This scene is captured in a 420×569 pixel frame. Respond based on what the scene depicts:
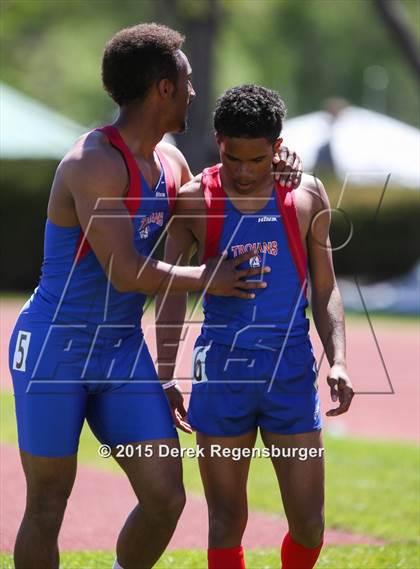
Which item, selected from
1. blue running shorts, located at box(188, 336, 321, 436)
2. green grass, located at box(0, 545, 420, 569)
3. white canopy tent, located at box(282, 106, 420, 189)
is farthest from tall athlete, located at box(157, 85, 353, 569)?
white canopy tent, located at box(282, 106, 420, 189)

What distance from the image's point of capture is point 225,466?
16.8 feet

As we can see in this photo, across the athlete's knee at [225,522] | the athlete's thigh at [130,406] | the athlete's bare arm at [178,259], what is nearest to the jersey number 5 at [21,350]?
the athlete's thigh at [130,406]

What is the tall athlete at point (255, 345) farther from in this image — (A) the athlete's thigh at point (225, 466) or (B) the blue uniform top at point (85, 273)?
(B) the blue uniform top at point (85, 273)

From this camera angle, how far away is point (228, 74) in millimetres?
48125

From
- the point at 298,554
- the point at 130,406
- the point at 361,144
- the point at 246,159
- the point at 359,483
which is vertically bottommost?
the point at 361,144

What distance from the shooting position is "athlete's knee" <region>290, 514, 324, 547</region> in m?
5.14

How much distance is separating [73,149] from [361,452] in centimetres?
666

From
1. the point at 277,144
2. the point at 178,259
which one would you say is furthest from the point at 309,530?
the point at 277,144

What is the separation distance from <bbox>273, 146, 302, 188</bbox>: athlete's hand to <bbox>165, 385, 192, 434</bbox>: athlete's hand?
3.58 feet

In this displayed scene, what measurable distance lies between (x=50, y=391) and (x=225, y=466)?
0.84 meters

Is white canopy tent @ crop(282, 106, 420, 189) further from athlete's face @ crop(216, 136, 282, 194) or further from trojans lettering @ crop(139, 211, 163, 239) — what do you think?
trojans lettering @ crop(139, 211, 163, 239)

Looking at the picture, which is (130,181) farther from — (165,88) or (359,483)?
(359,483)

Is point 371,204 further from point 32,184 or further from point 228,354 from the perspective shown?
point 228,354

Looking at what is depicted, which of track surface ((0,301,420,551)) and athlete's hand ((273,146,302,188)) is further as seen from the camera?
track surface ((0,301,420,551))
